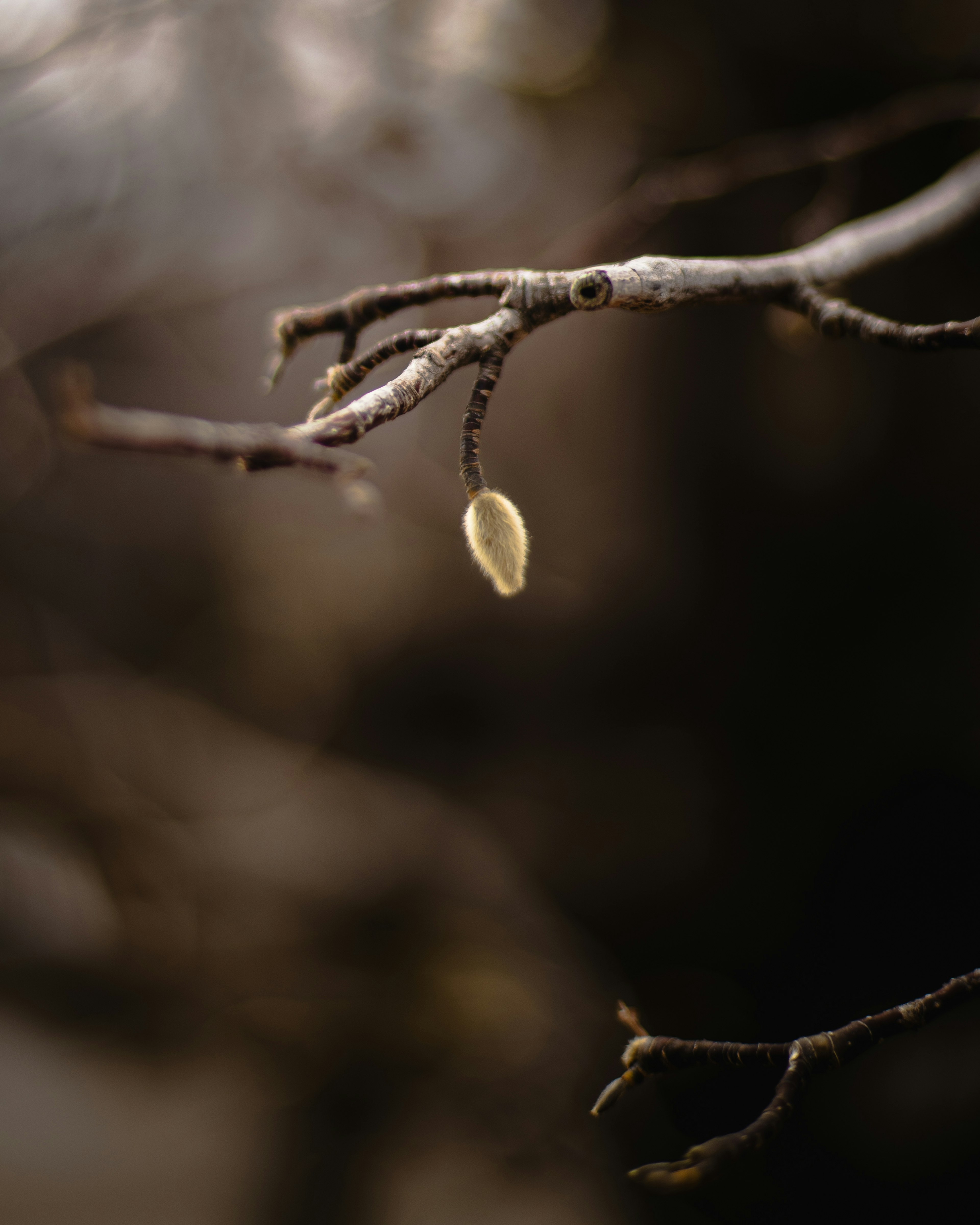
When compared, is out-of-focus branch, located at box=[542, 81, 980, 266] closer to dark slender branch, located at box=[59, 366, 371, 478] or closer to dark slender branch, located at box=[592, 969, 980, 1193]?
dark slender branch, located at box=[59, 366, 371, 478]

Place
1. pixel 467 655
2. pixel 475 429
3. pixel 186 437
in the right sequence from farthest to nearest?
pixel 467 655 → pixel 475 429 → pixel 186 437

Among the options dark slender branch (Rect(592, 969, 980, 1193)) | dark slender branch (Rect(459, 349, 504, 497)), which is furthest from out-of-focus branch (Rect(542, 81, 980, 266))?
dark slender branch (Rect(592, 969, 980, 1193))

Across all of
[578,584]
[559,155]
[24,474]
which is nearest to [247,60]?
[559,155]

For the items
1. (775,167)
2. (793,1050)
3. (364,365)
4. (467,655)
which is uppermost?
(775,167)

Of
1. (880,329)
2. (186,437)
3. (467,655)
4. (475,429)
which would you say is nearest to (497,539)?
(475,429)

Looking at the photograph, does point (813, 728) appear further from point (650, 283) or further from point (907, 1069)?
point (650, 283)

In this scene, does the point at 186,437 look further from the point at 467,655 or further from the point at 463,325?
the point at 467,655
